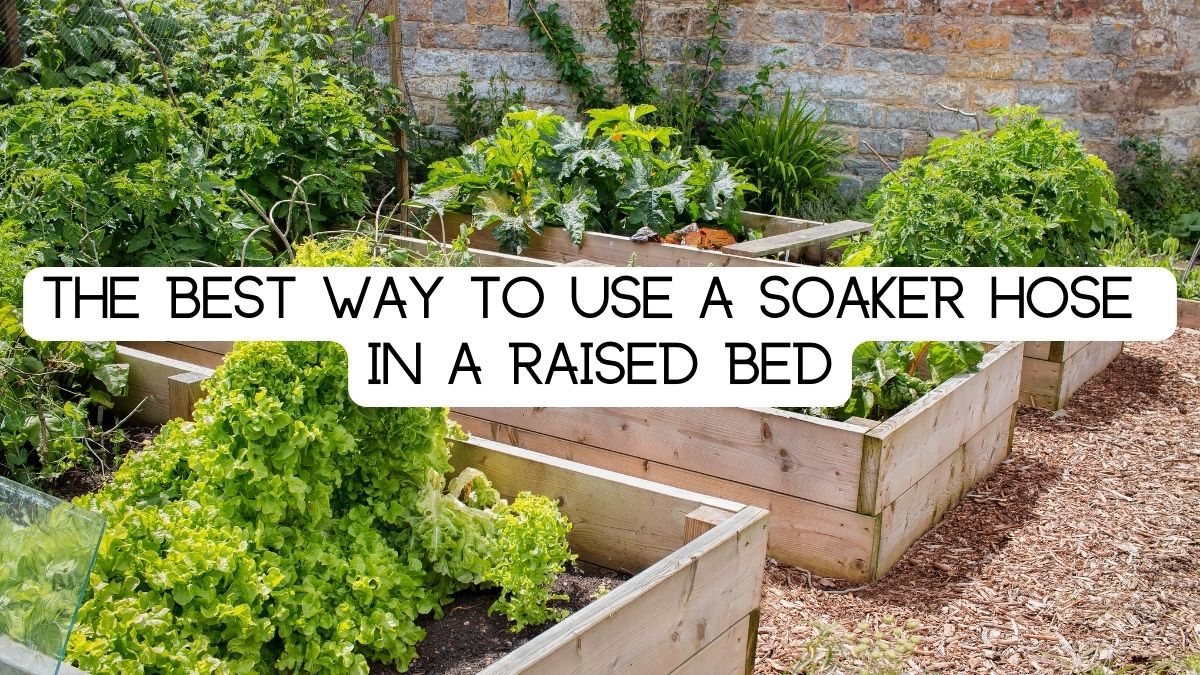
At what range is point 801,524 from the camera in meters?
3.58

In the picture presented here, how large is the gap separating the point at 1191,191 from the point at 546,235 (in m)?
5.25

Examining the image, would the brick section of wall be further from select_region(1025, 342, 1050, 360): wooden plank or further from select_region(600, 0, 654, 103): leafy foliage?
select_region(1025, 342, 1050, 360): wooden plank

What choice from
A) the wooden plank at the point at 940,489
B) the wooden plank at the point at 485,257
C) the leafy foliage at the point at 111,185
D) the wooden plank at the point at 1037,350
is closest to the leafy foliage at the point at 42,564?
the leafy foliage at the point at 111,185

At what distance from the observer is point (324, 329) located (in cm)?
270

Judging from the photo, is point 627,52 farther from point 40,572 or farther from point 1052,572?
point 40,572

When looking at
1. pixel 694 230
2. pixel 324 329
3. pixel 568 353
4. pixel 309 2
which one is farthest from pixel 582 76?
pixel 324 329

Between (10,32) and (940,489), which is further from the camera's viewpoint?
(10,32)

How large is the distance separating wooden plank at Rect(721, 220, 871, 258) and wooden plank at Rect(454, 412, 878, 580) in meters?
1.93

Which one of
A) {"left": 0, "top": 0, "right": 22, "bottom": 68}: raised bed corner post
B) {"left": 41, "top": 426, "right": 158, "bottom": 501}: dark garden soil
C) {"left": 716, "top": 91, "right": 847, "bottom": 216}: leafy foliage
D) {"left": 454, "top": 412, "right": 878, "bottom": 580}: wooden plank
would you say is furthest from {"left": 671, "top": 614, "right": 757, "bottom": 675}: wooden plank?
{"left": 716, "top": 91, "right": 847, "bottom": 216}: leafy foliage

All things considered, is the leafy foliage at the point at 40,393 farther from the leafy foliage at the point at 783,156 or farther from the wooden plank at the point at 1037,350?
the leafy foliage at the point at 783,156

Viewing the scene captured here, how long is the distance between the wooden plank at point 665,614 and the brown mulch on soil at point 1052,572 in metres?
0.45

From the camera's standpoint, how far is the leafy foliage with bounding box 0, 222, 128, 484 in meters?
3.32

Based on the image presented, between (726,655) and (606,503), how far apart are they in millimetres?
485

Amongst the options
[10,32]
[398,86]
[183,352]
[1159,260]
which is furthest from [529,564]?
[1159,260]
